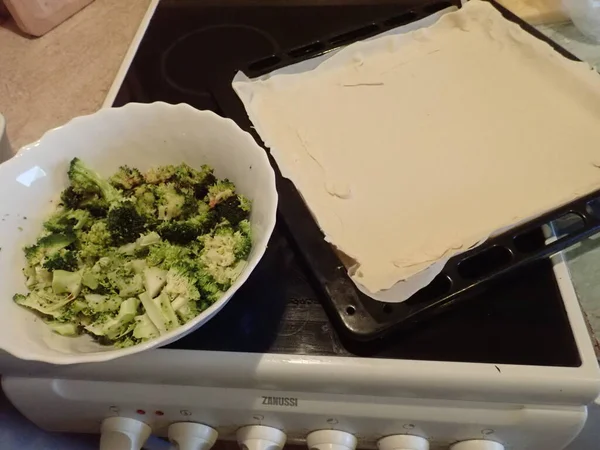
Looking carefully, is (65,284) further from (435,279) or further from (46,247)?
(435,279)

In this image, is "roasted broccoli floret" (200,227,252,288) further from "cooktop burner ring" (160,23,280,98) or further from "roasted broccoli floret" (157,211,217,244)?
"cooktop burner ring" (160,23,280,98)

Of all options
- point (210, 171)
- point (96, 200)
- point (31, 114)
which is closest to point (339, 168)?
point (210, 171)

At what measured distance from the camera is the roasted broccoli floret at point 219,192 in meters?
0.55

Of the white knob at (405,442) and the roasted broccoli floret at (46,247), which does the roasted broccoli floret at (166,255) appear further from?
the white knob at (405,442)

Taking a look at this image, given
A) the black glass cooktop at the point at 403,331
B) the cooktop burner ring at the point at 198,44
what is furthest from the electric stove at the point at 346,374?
the cooktop burner ring at the point at 198,44

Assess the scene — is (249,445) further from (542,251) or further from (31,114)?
(31,114)

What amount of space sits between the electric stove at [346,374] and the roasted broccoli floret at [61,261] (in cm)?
9

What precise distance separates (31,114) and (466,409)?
2.09 ft

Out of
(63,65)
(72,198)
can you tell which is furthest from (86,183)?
(63,65)

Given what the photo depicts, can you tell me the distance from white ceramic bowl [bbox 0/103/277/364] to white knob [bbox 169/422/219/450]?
0.47 ft

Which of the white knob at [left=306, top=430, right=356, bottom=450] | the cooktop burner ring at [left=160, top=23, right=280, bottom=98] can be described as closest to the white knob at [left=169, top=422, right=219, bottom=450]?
the white knob at [left=306, top=430, right=356, bottom=450]

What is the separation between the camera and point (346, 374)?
19.7 inches

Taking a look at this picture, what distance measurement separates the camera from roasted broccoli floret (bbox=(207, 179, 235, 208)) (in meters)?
0.55

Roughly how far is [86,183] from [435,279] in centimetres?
34
